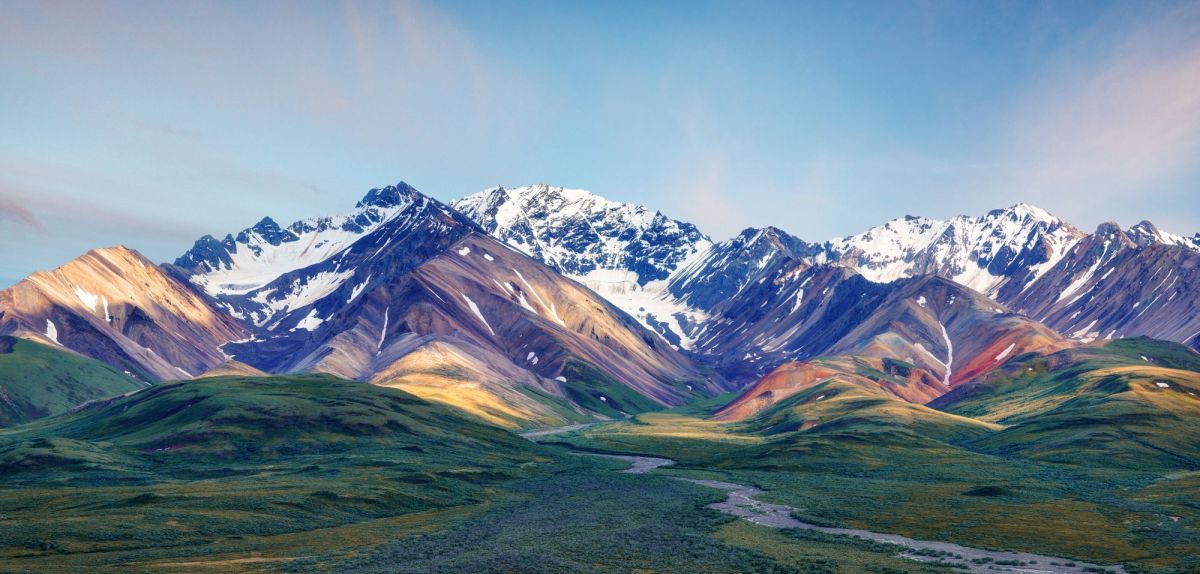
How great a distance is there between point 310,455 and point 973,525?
13727cm

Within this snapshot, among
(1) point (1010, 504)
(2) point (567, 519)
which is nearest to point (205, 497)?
(2) point (567, 519)

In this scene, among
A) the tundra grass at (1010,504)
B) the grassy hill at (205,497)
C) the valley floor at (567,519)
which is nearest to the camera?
the valley floor at (567,519)

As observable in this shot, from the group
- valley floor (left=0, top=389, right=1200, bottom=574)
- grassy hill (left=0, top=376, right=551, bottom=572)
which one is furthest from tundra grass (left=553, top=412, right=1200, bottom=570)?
grassy hill (left=0, top=376, right=551, bottom=572)

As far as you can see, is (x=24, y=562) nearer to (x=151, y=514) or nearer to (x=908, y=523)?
(x=151, y=514)

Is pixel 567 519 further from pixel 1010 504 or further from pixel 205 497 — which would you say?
pixel 1010 504

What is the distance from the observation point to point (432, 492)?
15100 cm

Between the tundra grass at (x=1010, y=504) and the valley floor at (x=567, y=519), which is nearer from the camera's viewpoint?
the valley floor at (x=567, y=519)

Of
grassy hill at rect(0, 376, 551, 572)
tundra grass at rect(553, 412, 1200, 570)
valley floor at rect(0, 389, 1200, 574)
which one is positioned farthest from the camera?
tundra grass at rect(553, 412, 1200, 570)

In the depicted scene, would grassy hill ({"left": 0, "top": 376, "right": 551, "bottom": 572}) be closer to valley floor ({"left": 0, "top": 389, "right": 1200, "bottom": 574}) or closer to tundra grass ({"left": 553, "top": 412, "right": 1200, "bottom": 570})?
valley floor ({"left": 0, "top": 389, "right": 1200, "bottom": 574})

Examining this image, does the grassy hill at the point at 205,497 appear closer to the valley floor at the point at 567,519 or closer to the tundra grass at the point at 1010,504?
the valley floor at the point at 567,519

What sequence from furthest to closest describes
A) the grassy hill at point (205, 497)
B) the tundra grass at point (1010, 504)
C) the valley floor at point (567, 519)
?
the tundra grass at point (1010, 504) → the grassy hill at point (205, 497) → the valley floor at point (567, 519)

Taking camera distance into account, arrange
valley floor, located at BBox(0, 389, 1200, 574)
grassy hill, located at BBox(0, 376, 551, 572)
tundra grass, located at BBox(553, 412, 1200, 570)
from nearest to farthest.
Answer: valley floor, located at BBox(0, 389, 1200, 574)
grassy hill, located at BBox(0, 376, 551, 572)
tundra grass, located at BBox(553, 412, 1200, 570)

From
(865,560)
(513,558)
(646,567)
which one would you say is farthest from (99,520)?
(865,560)

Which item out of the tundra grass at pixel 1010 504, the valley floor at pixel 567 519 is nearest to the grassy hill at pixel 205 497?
the valley floor at pixel 567 519
